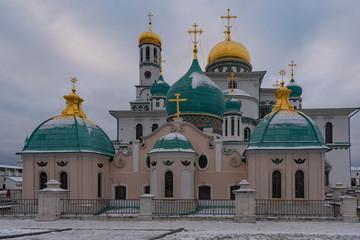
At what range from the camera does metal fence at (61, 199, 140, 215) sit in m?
17.5

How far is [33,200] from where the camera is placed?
1872cm

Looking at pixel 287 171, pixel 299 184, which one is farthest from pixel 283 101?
pixel 299 184

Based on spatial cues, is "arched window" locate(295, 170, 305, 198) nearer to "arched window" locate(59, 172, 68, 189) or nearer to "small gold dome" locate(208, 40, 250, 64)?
"arched window" locate(59, 172, 68, 189)

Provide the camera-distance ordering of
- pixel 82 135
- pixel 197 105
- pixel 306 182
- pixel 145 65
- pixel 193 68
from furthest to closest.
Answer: pixel 145 65, pixel 193 68, pixel 197 105, pixel 82 135, pixel 306 182

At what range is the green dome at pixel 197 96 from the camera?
2295 centimetres

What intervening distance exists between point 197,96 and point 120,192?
24.3 feet

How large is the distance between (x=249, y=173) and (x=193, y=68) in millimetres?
9235

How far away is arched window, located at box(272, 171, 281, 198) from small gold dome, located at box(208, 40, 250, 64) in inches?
879

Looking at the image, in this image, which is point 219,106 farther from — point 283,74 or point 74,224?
point 74,224

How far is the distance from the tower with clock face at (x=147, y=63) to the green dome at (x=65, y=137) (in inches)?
1125

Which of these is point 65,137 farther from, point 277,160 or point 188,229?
point 277,160

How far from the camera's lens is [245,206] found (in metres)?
14.7

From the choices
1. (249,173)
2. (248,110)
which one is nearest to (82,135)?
(249,173)

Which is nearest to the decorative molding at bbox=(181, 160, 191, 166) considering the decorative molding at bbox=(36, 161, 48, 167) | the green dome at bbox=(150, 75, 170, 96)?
the decorative molding at bbox=(36, 161, 48, 167)
